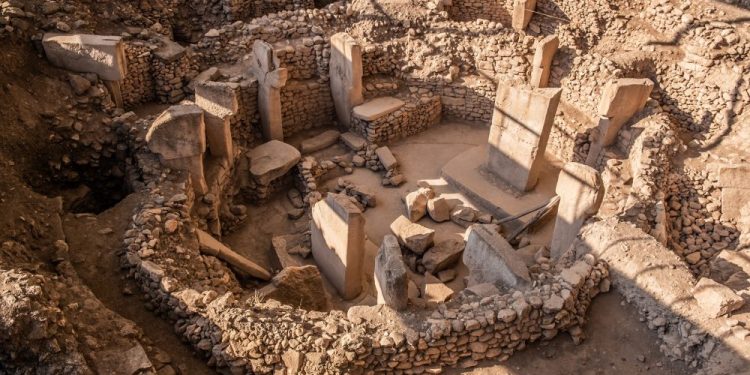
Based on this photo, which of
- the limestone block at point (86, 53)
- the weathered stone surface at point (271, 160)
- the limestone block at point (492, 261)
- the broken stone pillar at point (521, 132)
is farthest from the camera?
the weathered stone surface at point (271, 160)

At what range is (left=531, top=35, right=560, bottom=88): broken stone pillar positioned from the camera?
9859mm

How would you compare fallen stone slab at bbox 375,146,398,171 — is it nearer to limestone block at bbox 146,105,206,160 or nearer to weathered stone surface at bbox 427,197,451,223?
weathered stone surface at bbox 427,197,451,223

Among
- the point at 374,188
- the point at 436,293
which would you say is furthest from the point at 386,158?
the point at 436,293

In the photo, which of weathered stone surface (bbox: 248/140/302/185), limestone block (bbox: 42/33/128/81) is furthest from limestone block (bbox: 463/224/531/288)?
limestone block (bbox: 42/33/128/81)

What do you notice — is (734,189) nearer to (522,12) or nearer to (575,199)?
(575,199)

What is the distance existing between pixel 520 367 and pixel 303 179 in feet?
16.8

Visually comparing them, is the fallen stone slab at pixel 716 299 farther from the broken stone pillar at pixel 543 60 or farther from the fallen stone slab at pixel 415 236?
the broken stone pillar at pixel 543 60

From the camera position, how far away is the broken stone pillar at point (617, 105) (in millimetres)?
8711

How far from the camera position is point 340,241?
734 cm

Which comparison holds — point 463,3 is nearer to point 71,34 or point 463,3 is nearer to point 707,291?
point 71,34

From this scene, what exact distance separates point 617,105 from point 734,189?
77.8 inches

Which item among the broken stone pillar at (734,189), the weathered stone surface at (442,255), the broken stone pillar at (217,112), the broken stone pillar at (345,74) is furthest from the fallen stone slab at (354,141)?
the broken stone pillar at (734,189)

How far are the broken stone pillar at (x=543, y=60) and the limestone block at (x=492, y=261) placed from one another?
4.35 metres

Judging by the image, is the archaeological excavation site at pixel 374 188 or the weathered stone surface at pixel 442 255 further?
the weathered stone surface at pixel 442 255
